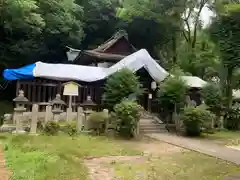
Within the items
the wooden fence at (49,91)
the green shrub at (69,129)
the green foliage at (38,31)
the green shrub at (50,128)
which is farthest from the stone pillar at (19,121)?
the green foliage at (38,31)

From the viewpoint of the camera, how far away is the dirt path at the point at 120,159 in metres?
6.71

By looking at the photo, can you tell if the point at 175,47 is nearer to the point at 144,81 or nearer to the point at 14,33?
the point at 144,81

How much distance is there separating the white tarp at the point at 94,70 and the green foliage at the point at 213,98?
3.55ft

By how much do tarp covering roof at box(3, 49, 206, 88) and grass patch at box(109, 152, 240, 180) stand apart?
8.39 m

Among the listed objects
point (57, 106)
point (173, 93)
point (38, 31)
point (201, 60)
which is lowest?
point (57, 106)

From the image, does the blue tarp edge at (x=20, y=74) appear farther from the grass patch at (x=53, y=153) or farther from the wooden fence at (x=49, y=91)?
the grass patch at (x=53, y=153)

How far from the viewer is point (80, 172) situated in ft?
21.4

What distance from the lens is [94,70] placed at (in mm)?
17641

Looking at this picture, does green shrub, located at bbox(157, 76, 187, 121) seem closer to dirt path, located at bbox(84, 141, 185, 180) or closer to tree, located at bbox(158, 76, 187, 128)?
tree, located at bbox(158, 76, 187, 128)

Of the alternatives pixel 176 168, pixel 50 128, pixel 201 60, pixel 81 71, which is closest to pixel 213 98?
pixel 201 60

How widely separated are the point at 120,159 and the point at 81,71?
945 cm

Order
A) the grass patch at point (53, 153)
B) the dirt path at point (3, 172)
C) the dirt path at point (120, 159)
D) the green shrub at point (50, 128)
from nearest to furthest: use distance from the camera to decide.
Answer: the dirt path at point (3, 172) < the grass patch at point (53, 153) < the dirt path at point (120, 159) < the green shrub at point (50, 128)

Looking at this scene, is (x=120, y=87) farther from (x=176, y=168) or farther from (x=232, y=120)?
(x=232, y=120)

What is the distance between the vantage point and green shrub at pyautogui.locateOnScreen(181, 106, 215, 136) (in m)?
14.2
